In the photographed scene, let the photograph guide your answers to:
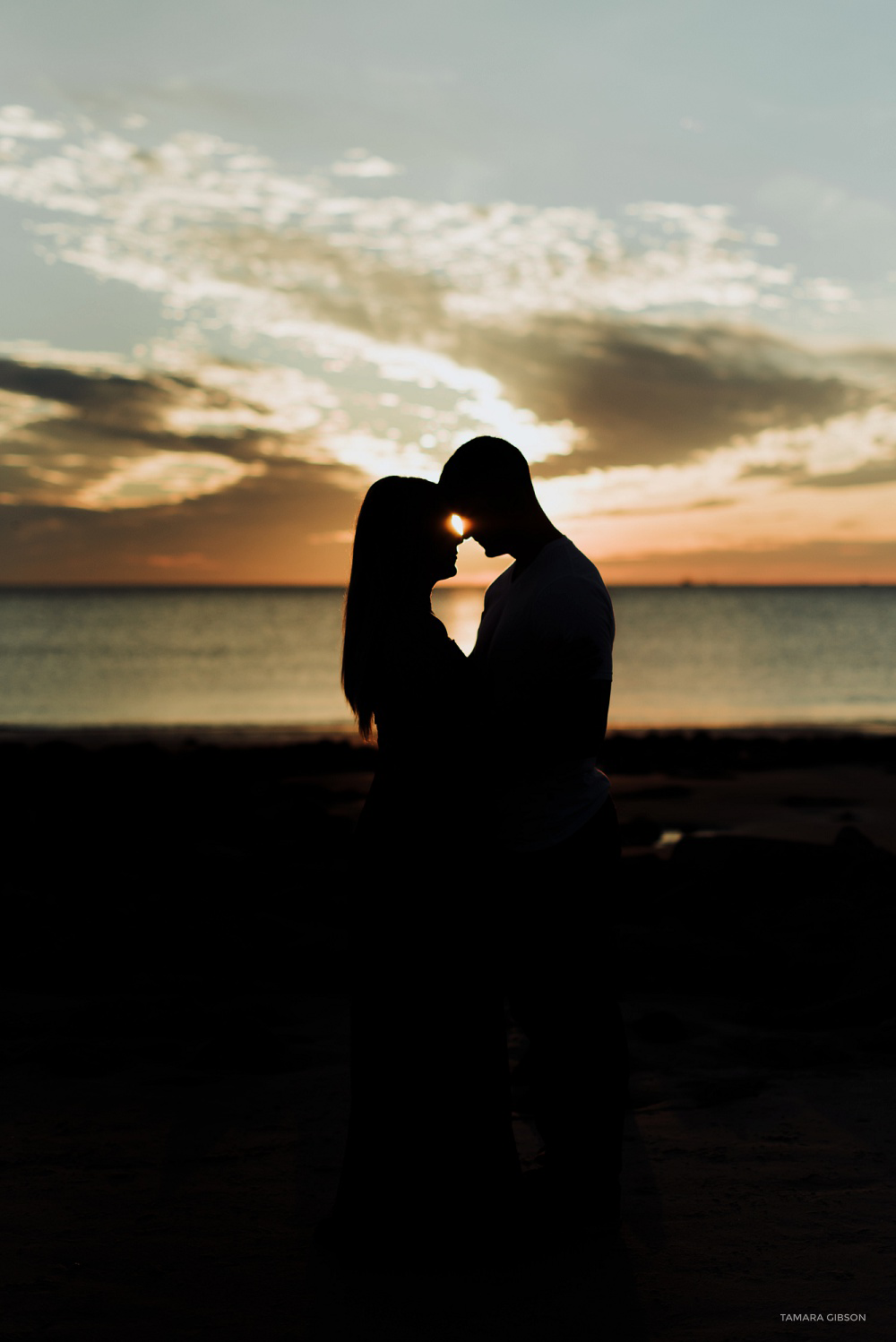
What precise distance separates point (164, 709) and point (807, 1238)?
3193 cm

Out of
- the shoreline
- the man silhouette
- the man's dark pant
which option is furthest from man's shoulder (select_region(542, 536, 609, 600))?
the shoreline

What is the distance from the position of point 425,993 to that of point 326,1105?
1485 millimetres

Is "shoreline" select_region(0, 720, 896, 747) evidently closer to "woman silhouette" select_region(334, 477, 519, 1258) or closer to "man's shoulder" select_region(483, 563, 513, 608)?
"man's shoulder" select_region(483, 563, 513, 608)

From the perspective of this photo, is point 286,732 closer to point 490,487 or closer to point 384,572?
point 490,487

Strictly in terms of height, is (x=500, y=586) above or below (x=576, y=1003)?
above

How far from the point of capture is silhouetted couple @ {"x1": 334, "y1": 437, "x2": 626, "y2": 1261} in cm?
331

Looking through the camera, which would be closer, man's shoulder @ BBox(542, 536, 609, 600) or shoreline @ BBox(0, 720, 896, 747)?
man's shoulder @ BBox(542, 536, 609, 600)

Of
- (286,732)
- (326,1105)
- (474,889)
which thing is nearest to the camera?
(474,889)

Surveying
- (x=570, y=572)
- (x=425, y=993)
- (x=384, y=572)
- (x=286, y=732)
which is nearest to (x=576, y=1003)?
(x=425, y=993)

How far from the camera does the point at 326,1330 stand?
2928 millimetres

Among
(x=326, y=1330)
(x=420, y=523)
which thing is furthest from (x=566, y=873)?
(x=326, y=1330)

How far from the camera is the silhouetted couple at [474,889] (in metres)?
3.31

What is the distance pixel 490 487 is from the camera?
11.7 feet

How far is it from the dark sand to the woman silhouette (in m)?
0.12
